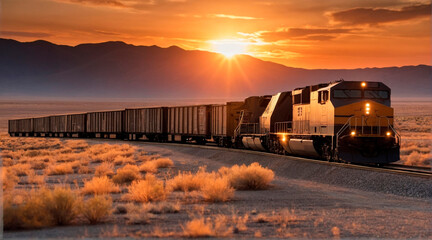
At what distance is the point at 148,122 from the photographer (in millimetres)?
54906

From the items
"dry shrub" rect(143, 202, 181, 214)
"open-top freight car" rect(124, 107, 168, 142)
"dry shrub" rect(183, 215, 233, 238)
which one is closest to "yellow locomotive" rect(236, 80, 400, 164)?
"dry shrub" rect(143, 202, 181, 214)

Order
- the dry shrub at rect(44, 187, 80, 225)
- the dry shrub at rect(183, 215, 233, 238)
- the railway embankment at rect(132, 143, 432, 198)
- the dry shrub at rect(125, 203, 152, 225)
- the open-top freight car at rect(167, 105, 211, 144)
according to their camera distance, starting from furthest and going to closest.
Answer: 1. the open-top freight car at rect(167, 105, 211, 144)
2. the railway embankment at rect(132, 143, 432, 198)
3. the dry shrub at rect(125, 203, 152, 225)
4. the dry shrub at rect(44, 187, 80, 225)
5. the dry shrub at rect(183, 215, 233, 238)

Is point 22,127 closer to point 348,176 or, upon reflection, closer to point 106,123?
point 106,123

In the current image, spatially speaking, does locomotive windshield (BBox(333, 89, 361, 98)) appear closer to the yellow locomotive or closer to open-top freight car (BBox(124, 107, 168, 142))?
the yellow locomotive

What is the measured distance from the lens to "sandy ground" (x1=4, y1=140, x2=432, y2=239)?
36.2 feet

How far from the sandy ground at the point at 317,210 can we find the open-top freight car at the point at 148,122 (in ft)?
95.2

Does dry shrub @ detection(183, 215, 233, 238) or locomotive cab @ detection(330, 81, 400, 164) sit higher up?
locomotive cab @ detection(330, 81, 400, 164)

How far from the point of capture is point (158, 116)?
52438mm

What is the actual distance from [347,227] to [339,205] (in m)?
3.09

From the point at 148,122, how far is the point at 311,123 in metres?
31.8

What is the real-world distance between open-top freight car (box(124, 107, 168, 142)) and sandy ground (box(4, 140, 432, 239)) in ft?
95.2

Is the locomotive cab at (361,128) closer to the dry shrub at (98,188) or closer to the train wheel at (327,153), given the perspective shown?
the train wheel at (327,153)

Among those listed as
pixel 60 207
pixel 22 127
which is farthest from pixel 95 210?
pixel 22 127

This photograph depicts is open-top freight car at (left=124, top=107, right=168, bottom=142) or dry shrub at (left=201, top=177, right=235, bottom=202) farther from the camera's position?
open-top freight car at (left=124, top=107, right=168, bottom=142)
